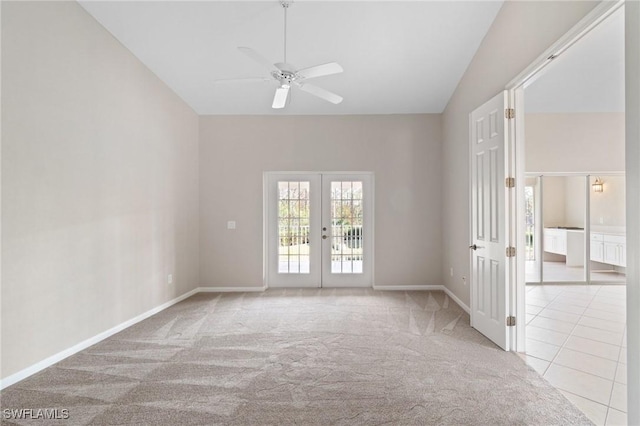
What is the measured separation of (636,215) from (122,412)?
10.4 ft

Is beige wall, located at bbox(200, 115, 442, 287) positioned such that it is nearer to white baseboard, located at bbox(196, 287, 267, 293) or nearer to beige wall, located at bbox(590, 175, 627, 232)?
white baseboard, located at bbox(196, 287, 267, 293)

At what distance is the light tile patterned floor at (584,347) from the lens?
2213 mm

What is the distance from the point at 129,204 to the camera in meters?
3.68

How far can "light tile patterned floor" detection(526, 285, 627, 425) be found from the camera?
2.21m

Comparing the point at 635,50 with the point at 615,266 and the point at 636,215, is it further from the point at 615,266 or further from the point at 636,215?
the point at 615,266

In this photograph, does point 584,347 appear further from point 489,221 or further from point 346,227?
point 346,227

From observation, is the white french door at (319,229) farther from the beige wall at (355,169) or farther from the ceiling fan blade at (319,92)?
the ceiling fan blade at (319,92)

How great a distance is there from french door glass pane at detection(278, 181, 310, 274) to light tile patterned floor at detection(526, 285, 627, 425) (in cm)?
337

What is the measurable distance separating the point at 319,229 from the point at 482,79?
323 cm

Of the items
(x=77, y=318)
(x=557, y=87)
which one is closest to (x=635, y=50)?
(x=557, y=87)

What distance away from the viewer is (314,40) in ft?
11.9

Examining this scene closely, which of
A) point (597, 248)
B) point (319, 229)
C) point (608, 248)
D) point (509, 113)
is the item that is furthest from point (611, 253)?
point (319, 229)

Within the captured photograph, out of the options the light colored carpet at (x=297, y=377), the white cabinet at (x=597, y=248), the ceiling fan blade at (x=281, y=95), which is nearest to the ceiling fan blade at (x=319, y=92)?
the ceiling fan blade at (x=281, y=95)

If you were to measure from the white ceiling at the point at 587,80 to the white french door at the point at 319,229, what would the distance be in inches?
120
